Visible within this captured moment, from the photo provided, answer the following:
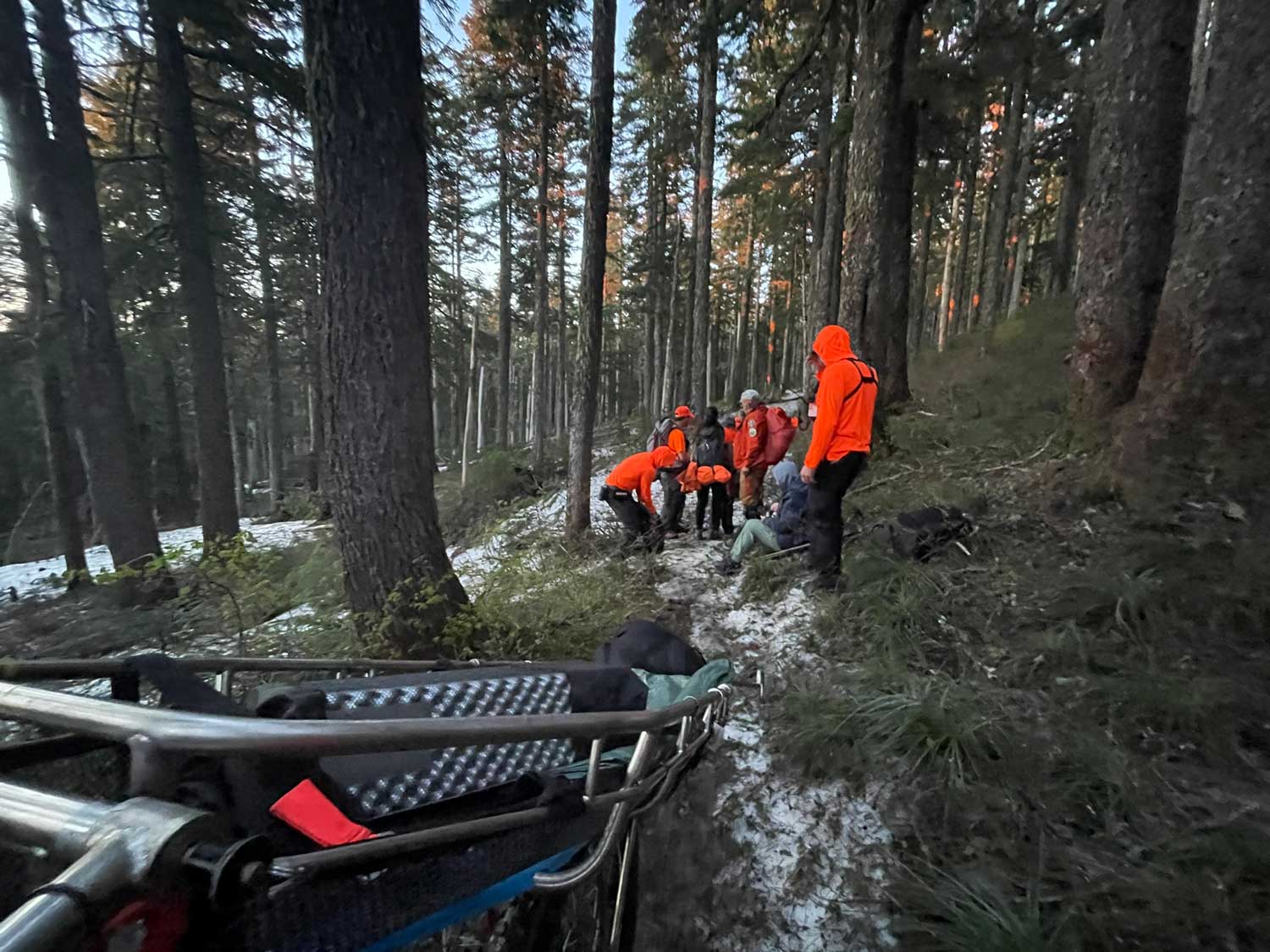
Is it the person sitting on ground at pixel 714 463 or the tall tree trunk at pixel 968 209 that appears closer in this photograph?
the person sitting on ground at pixel 714 463

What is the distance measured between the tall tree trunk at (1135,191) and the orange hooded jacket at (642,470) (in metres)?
4.28

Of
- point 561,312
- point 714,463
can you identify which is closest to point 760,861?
point 714,463

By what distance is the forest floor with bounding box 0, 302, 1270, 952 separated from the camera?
209 centimetres

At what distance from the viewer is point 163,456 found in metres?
22.2

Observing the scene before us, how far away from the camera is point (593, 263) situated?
7.48 m

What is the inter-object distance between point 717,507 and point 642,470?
1366mm

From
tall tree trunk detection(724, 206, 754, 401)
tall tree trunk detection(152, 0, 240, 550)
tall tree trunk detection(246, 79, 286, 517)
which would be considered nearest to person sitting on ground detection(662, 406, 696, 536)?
tall tree trunk detection(152, 0, 240, 550)

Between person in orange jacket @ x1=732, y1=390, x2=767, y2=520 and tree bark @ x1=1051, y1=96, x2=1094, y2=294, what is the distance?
10224 mm

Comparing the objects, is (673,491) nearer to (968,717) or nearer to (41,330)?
(968,717)

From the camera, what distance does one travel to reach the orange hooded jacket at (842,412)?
15.2 feet

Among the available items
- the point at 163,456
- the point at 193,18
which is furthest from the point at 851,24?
the point at 163,456

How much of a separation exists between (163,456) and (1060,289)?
3142 cm

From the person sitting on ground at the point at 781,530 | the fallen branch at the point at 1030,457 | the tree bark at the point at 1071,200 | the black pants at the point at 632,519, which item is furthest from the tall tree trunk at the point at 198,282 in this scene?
the tree bark at the point at 1071,200

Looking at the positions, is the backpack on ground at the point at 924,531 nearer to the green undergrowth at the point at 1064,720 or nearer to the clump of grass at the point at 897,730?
the green undergrowth at the point at 1064,720
